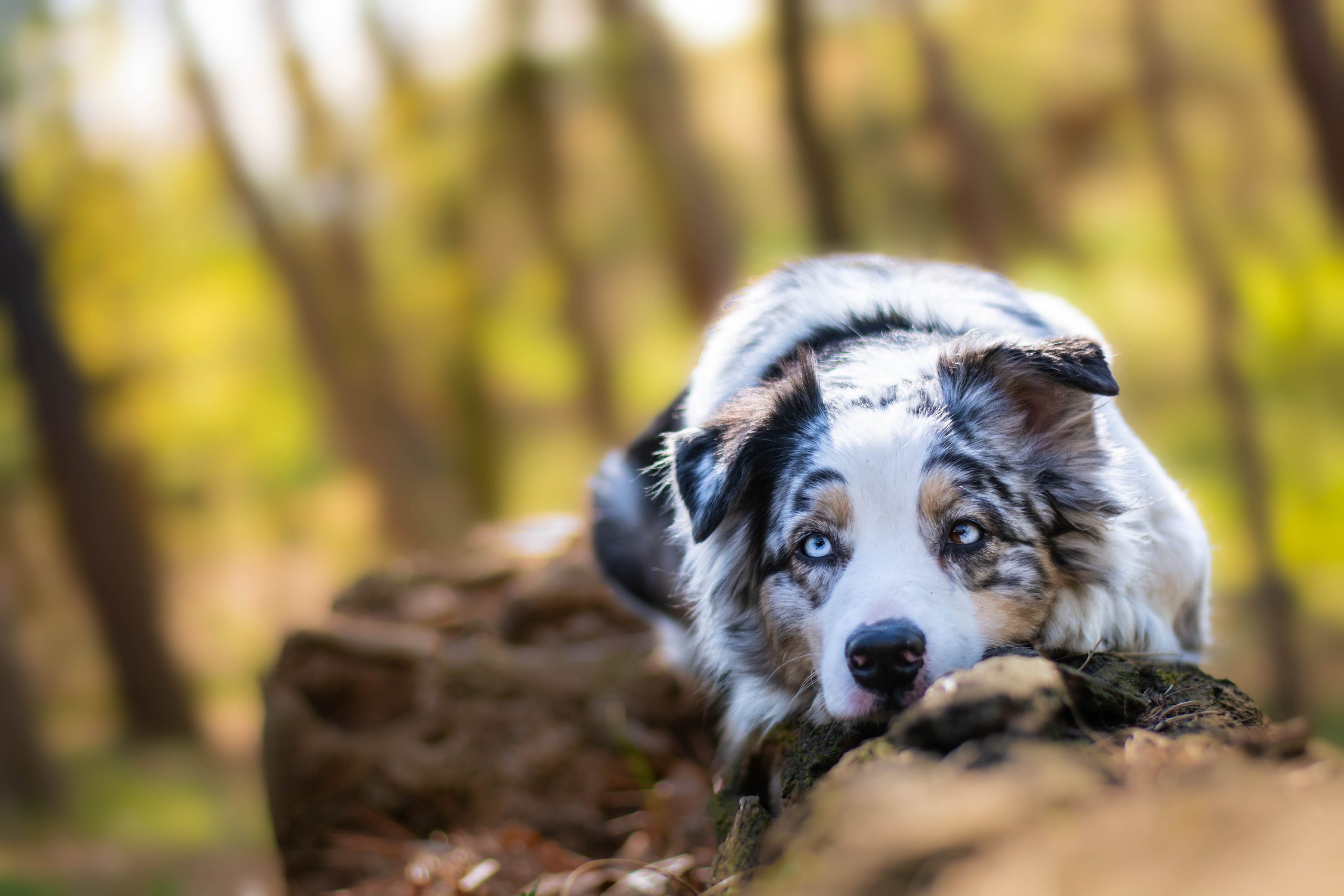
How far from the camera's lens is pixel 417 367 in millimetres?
12727

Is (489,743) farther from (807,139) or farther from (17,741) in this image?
(17,741)

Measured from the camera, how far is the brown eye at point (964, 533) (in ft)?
8.84

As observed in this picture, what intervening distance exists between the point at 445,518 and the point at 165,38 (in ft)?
22.5

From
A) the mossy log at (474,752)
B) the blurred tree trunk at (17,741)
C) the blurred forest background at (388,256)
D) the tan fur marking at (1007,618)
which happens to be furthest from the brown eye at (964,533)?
the blurred tree trunk at (17,741)

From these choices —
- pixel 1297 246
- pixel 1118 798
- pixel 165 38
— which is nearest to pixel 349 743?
pixel 1118 798

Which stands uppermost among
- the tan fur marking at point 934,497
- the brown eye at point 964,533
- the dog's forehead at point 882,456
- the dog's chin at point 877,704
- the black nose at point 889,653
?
the dog's forehead at point 882,456

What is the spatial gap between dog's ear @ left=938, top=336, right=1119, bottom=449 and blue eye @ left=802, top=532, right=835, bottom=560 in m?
0.53

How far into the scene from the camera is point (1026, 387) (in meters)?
2.94

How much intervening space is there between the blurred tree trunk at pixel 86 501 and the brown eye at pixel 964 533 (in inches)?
475

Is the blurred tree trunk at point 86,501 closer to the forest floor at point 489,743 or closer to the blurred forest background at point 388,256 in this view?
the blurred forest background at point 388,256

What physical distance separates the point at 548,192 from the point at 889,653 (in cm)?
1116

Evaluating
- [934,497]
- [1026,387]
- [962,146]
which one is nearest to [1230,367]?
[962,146]

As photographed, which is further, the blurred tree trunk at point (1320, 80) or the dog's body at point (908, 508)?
the blurred tree trunk at point (1320, 80)

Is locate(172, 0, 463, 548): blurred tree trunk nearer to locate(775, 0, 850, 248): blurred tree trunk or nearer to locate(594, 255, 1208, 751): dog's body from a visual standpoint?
locate(775, 0, 850, 248): blurred tree trunk
